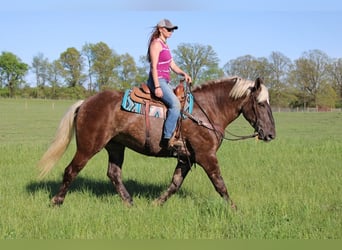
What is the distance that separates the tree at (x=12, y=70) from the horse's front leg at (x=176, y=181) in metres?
81.6

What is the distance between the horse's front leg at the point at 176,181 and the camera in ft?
22.4

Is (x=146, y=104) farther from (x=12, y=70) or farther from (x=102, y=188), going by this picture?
(x=12, y=70)

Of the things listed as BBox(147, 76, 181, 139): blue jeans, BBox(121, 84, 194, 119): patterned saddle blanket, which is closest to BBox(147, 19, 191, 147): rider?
BBox(147, 76, 181, 139): blue jeans

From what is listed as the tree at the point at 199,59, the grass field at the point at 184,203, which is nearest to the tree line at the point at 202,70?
the tree at the point at 199,59

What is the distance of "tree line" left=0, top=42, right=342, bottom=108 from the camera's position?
7100cm

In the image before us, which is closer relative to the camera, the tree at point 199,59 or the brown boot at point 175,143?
the brown boot at point 175,143

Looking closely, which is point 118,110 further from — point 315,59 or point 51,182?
point 315,59

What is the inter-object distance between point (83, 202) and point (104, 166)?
410cm

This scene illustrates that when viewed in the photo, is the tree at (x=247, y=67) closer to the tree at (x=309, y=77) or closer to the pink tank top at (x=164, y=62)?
the tree at (x=309, y=77)

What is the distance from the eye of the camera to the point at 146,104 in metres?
6.63

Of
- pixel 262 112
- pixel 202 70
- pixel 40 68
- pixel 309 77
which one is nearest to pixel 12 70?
pixel 40 68

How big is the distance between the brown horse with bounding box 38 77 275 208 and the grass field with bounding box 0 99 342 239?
58 centimetres

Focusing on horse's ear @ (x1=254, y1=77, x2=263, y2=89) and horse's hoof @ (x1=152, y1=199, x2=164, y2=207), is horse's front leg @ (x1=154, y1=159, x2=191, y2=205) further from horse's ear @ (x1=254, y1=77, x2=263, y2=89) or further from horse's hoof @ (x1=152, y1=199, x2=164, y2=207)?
horse's ear @ (x1=254, y1=77, x2=263, y2=89)

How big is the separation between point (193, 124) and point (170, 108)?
0.49m
